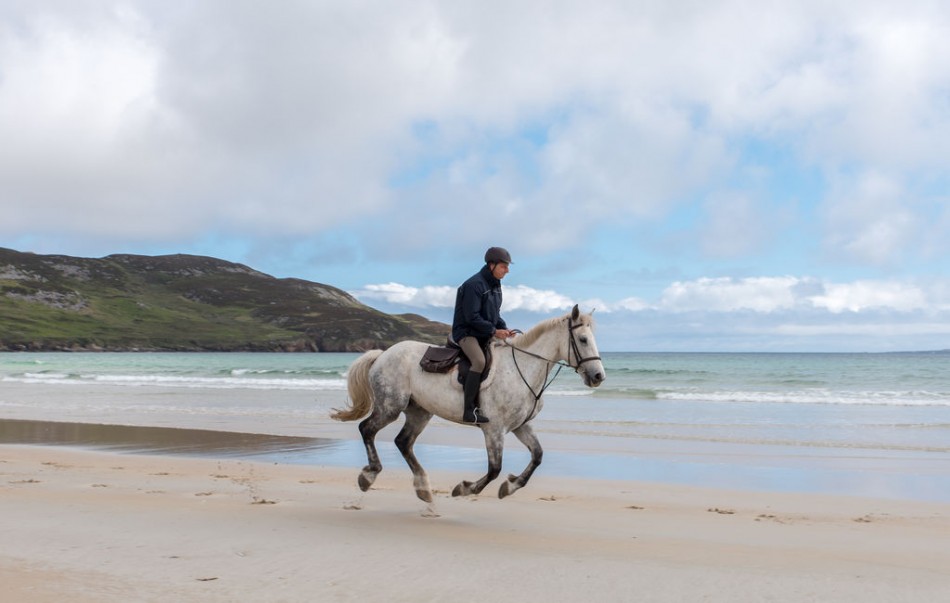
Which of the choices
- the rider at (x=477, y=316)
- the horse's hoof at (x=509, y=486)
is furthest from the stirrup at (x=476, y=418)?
the horse's hoof at (x=509, y=486)

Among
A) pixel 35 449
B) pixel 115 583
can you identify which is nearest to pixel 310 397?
pixel 35 449

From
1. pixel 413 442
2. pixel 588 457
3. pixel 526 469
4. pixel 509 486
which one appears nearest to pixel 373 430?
pixel 413 442

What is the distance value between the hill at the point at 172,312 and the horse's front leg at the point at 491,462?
10862 cm

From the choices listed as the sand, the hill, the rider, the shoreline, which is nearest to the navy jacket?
the rider

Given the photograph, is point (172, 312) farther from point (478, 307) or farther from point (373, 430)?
point (478, 307)

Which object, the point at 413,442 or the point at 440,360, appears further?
the point at 413,442

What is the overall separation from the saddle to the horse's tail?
84 centimetres

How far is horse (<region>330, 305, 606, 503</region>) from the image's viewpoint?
747 centimetres

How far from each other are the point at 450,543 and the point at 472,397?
1.54 meters

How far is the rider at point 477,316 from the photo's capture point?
755 centimetres

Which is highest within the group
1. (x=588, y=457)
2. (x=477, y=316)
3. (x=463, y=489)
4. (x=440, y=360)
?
(x=477, y=316)

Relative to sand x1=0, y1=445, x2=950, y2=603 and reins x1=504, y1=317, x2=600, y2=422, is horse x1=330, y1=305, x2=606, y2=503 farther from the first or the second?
sand x1=0, y1=445, x2=950, y2=603

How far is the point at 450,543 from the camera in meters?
6.49

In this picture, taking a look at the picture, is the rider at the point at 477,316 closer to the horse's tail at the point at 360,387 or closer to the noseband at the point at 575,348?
the noseband at the point at 575,348
